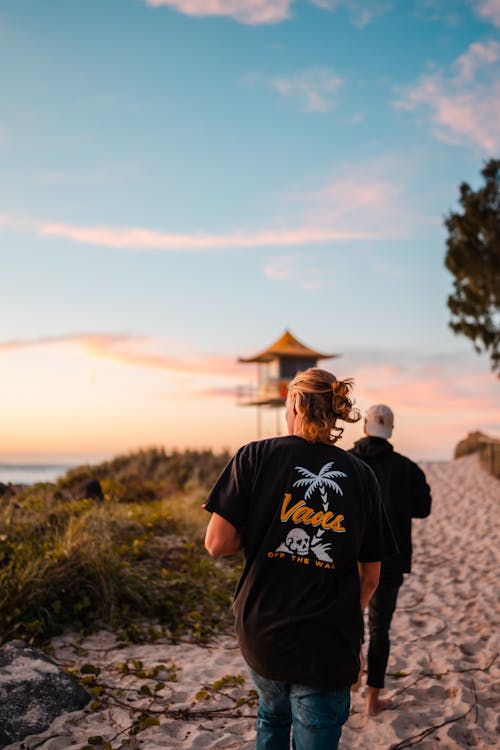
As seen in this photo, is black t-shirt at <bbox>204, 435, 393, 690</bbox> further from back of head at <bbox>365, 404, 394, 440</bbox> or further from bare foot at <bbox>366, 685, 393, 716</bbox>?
bare foot at <bbox>366, 685, 393, 716</bbox>

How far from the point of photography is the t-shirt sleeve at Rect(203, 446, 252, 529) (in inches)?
106

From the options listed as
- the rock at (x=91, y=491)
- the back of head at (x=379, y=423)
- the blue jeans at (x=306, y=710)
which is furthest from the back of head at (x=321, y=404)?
the rock at (x=91, y=491)

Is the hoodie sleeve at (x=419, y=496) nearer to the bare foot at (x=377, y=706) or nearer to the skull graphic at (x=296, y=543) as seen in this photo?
the bare foot at (x=377, y=706)

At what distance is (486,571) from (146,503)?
22.2 ft

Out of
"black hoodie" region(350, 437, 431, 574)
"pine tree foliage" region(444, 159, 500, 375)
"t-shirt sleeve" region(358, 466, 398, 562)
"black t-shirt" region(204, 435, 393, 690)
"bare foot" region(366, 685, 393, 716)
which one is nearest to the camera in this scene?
"black t-shirt" region(204, 435, 393, 690)

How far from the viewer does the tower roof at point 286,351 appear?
1253 inches

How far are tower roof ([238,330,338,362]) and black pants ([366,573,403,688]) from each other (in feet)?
87.9

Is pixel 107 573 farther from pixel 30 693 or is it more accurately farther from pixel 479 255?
pixel 479 255

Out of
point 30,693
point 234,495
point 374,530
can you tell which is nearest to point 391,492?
point 374,530

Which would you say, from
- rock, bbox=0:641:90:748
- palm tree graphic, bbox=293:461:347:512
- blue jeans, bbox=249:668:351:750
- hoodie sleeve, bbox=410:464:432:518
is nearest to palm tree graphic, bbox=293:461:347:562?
palm tree graphic, bbox=293:461:347:512

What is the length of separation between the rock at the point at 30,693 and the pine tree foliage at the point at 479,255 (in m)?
27.2

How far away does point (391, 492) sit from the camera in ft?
15.4

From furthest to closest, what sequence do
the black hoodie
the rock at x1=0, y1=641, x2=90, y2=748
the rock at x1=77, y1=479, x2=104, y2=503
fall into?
1. the rock at x1=77, y1=479, x2=104, y2=503
2. the black hoodie
3. the rock at x1=0, y1=641, x2=90, y2=748

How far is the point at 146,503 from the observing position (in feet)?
45.0
